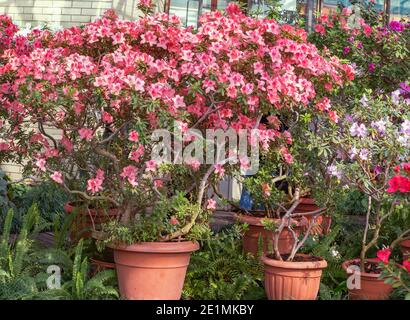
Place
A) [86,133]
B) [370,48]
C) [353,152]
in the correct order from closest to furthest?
[86,133], [353,152], [370,48]

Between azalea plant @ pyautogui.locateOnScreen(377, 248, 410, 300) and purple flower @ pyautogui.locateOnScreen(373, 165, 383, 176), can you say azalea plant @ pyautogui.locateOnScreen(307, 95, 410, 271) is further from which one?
azalea plant @ pyautogui.locateOnScreen(377, 248, 410, 300)

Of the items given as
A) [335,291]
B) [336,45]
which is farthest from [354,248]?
[336,45]

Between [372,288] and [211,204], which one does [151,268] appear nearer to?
[211,204]

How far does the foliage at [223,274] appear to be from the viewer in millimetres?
5773

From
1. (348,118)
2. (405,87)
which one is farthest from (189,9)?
(348,118)

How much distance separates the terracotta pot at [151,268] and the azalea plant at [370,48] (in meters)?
2.88

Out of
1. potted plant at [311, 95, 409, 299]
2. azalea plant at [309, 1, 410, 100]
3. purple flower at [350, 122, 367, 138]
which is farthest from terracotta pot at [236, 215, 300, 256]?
azalea plant at [309, 1, 410, 100]

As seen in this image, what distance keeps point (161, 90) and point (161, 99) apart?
0.06 metres

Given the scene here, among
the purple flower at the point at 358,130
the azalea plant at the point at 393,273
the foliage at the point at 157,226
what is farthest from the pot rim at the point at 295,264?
the purple flower at the point at 358,130

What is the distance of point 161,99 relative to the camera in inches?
194

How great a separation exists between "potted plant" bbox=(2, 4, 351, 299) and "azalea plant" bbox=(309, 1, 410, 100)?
1.59 m

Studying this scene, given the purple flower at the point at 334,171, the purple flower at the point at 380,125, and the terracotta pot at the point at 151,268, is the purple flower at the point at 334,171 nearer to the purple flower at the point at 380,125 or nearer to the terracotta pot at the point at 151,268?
the purple flower at the point at 380,125

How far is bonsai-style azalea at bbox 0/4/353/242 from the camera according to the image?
500 centimetres
